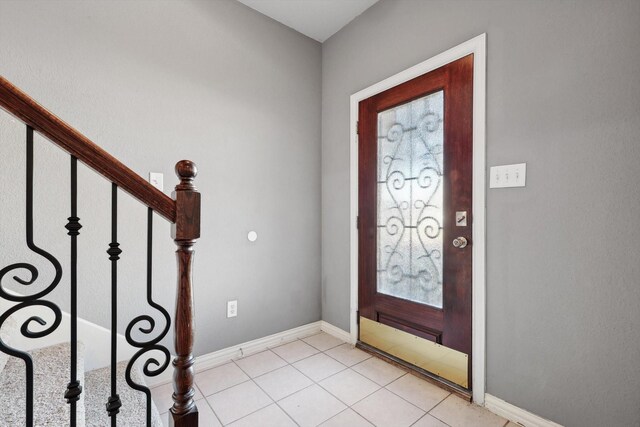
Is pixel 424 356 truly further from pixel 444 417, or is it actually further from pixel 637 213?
pixel 637 213

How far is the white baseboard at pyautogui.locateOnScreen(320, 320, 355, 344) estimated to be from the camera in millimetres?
2558

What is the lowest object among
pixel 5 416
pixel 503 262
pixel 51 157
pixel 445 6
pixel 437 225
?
pixel 5 416

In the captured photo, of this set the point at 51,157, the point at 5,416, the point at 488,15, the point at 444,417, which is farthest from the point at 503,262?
the point at 51,157

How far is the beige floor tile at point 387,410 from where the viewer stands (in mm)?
1604

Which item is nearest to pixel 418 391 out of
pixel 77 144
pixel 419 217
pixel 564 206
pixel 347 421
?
pixel 347 421

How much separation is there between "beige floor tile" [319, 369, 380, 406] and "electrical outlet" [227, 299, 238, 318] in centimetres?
81

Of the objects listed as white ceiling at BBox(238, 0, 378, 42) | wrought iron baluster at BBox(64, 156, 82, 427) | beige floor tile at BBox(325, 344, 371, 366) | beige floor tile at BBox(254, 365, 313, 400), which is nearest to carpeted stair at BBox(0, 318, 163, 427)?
wrought iron baluster at BBox(64, 156, 82, 427)

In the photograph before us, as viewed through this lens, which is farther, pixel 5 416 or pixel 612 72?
pixel 612 72

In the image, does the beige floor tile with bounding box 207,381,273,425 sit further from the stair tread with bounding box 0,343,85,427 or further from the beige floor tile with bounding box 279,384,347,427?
the stair tread with bounding box 0,343,85,427

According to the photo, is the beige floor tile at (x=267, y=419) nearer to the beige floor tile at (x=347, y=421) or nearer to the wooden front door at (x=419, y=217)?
the beige floor tile at (x=347, y=421)

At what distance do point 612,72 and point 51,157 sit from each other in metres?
2.79

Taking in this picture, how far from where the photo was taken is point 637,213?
1273 mm

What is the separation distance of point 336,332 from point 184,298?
193cm

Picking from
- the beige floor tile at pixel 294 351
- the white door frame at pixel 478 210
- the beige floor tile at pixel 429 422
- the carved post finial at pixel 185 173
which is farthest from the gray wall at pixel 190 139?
the white door frame at pixel 478 210
